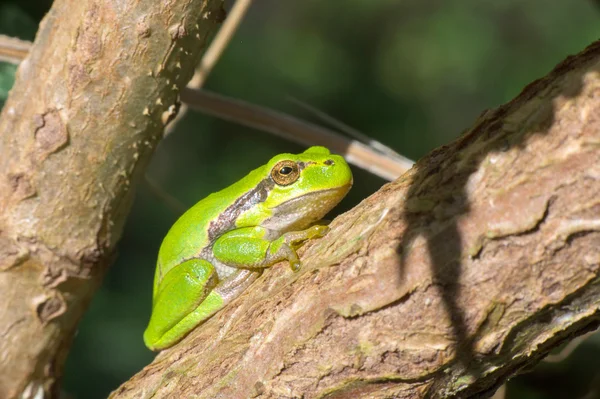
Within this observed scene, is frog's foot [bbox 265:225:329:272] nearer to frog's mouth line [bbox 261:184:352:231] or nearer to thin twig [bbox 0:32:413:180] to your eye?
frog's mouth line [bbox 261:184:352:231]

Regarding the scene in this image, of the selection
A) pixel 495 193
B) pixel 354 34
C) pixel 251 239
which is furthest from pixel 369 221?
pixel 354 34

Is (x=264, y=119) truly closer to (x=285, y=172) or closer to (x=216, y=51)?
(x=285, y=172)

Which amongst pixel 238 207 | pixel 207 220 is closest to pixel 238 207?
pixel 238 207

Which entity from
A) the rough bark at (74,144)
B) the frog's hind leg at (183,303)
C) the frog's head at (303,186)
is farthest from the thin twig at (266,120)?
the frog's hind leg at (183,303)

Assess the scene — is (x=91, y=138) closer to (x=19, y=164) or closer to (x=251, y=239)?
(x=19, y=164)

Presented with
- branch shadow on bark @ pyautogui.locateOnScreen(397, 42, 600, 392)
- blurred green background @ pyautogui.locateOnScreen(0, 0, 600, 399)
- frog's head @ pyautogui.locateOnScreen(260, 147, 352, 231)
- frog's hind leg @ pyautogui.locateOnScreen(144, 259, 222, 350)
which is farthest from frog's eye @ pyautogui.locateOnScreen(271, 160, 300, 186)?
blurred green background @ pyautogui.locateOnScreen(0, 0, 600, 399)

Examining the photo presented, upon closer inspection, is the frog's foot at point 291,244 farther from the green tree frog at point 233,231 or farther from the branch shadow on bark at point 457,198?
the branch shadow on bark at point 457,198
